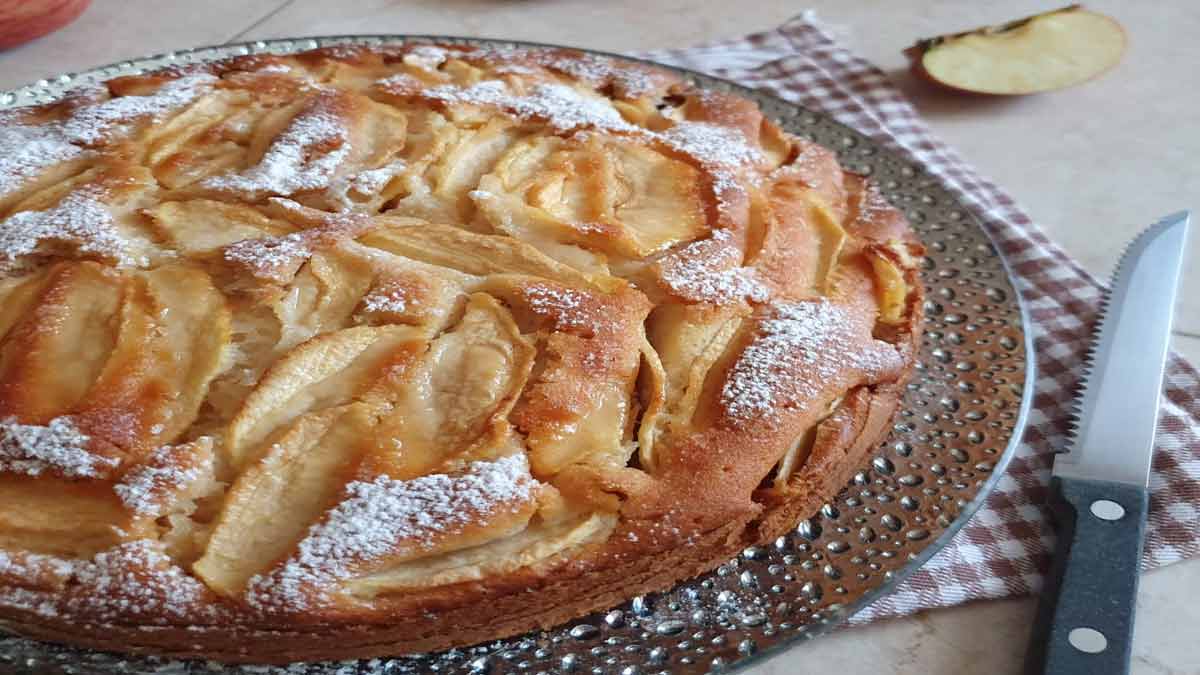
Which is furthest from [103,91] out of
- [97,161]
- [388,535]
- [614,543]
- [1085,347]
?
[1085,347]

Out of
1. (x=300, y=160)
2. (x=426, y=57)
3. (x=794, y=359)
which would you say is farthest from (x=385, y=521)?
(x=426, y=57)

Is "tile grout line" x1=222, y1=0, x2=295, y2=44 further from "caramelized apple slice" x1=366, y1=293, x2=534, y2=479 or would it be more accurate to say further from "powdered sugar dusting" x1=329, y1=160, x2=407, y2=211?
"caramelized apple slice" x1=366, y1=293, x2=534, y2=479

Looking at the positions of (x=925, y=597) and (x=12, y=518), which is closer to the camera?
(x=12, y=518)

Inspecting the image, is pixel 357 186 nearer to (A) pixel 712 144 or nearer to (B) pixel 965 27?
(A) pixel 712 144

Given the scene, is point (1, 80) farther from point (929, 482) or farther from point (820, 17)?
point (929, 482)

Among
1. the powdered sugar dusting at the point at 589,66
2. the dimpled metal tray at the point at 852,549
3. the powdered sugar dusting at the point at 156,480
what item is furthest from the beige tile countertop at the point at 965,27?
the powdered sugar dusting at the point at 156,480

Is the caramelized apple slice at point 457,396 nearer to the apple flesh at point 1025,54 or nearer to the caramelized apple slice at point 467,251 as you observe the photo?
the caramelized apple slice at point 467,251

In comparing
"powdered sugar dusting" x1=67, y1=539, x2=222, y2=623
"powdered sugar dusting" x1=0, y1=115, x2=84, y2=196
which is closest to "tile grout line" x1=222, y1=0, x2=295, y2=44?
"powdered sugar dusting" x1=0, y1=115, x2=84, y2=196
